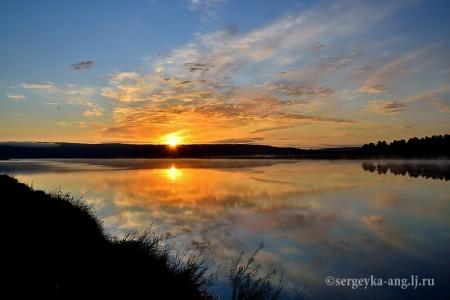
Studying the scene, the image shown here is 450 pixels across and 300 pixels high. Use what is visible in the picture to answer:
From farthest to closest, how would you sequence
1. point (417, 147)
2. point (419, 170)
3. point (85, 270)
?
point (417, 147) → point (419, 170) → point (85, 270)

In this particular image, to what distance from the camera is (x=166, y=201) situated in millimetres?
28062

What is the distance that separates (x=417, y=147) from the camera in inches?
5871

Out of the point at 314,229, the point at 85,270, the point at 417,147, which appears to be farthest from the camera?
the point at 417,147

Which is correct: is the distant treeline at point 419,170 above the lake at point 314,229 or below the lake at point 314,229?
above

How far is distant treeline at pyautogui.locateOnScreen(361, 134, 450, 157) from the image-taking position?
137m

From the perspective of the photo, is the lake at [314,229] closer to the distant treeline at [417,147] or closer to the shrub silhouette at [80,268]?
the shrub silhouette at [80,268]

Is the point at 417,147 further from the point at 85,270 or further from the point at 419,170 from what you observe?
the point at 85,270

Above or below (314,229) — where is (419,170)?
above

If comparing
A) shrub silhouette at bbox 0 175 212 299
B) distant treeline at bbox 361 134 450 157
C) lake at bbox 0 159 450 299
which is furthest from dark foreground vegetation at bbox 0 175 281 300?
distant treeline at bbox 361 134 450 157

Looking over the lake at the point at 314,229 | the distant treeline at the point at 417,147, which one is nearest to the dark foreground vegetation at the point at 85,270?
the lake at the point at 314,229

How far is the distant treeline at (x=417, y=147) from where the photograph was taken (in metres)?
137

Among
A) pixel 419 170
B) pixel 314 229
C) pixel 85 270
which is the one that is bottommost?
pixel 314 229

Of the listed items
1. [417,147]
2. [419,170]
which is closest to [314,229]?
[419,170]

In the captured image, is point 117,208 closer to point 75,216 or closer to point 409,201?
point 75,216
